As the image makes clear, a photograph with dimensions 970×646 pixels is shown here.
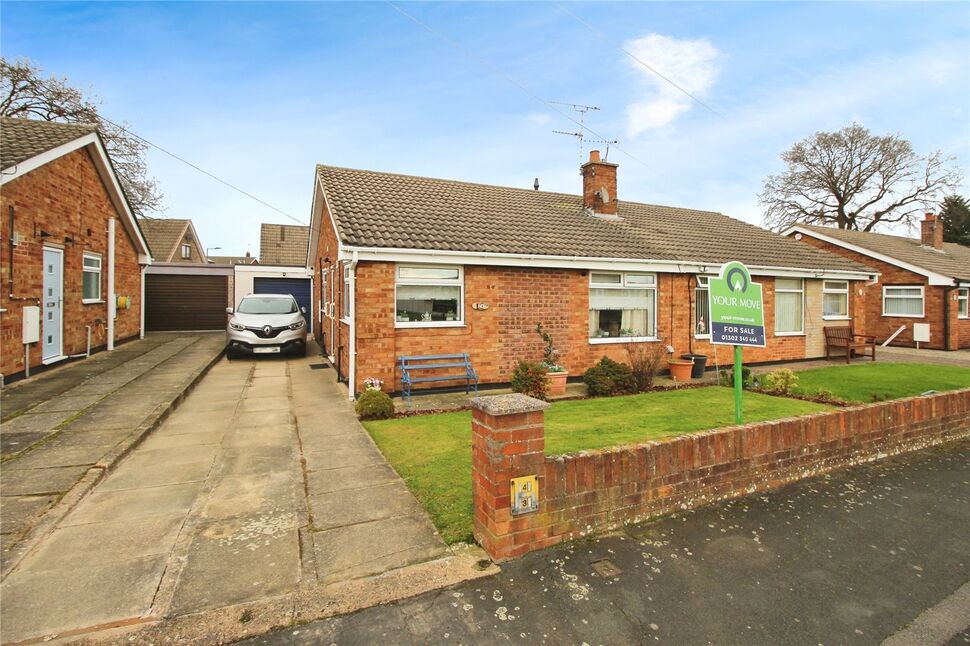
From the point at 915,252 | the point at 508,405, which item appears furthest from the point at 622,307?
the point at 915,252

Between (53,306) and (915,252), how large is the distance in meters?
30.9

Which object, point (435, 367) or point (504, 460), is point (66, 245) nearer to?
point (435, 367)

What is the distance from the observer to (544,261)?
33.3ft

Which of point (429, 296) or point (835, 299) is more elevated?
point (835, 299)

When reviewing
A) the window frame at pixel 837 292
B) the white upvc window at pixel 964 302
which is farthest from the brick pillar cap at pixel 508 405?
the white upvc window at pixel 964 302

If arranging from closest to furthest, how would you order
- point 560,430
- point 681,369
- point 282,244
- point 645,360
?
point 560,430 < point 645,360 < point 681,369 < point 282,244

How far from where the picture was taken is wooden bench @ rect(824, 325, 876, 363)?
553 inches

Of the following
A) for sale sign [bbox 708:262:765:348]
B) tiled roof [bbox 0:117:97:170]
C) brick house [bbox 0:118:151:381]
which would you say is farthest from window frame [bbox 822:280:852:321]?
tiled roof [bbox 0:117:97:170]

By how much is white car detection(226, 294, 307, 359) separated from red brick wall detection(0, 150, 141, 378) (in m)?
3.07

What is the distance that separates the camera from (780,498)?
14.2 ft

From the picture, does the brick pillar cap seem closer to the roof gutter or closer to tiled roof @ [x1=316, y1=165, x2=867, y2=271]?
the roof gutter

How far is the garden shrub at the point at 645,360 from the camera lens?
10023mm

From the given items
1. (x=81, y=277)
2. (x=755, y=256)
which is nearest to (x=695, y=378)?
(x=755, y=256)

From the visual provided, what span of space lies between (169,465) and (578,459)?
14.3 ft
